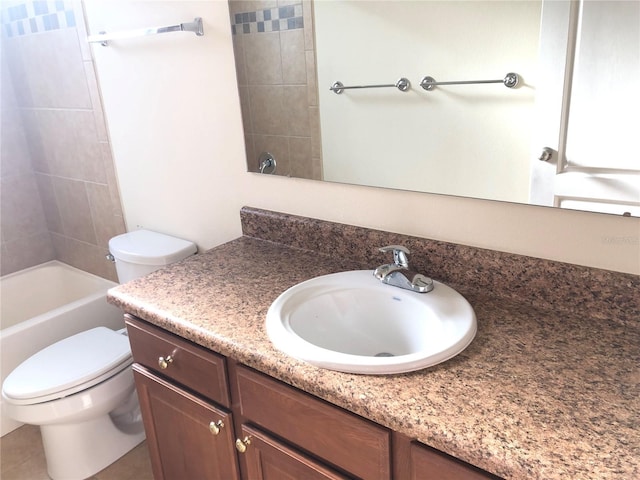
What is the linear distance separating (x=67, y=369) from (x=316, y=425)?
3.72ft

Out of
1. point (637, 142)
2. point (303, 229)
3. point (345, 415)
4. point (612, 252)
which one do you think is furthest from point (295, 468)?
point (637, 142)

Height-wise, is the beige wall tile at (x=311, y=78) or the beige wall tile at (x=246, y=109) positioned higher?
the beige wall tile at (x=311, y=78)

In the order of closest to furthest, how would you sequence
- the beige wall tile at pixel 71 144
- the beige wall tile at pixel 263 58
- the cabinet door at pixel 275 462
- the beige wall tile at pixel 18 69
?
the cabinet door at pixel 275 462, the beige wall tile at pixel 263 58, the beige wall tile at pixel 71 144, the beige wall tile at pixel 18 69

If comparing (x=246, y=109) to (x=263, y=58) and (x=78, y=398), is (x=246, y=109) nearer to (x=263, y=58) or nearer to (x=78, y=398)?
(x=263, y=58)

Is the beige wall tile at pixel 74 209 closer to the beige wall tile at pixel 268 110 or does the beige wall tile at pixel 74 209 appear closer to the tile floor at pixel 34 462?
the tile floor at pixel 34 462

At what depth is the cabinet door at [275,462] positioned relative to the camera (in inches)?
42.2

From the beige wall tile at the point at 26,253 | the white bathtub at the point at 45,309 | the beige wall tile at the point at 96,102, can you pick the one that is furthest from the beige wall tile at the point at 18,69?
the white bathtub at the point at 45,309

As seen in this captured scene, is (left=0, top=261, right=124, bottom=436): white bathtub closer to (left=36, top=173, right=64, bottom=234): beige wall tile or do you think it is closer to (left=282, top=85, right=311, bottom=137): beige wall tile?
(left=36, top=173, right=64, bottom=234): beige wall tile

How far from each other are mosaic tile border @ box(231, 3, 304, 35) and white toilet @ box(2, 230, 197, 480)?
770mm

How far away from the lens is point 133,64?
1.91 metres

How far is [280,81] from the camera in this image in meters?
1.54

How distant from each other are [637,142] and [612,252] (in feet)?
0.74

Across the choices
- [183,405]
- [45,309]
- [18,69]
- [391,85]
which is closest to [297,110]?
[391,85]

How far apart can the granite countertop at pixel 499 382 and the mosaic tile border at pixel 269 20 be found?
27.4 inches
